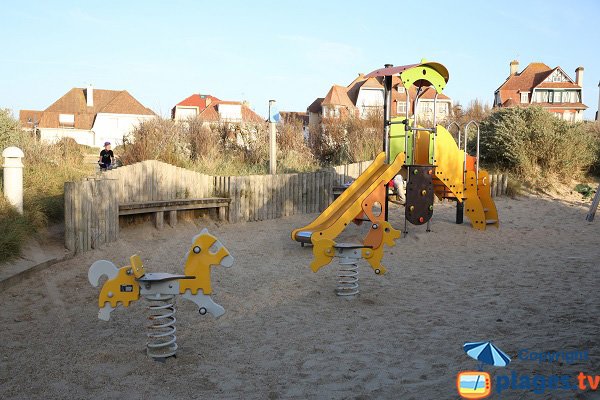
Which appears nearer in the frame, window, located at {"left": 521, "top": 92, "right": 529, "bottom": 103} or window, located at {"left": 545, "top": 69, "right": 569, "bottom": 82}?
window, located at {"left": 545, "top": 69, "right": 569, "bottom": 82}

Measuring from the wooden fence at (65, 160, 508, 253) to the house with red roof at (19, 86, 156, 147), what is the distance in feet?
139

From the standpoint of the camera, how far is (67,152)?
1549 centimetres

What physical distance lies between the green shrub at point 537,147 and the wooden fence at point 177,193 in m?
6.02

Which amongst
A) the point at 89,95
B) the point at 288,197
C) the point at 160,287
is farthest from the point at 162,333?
the point at 89,95

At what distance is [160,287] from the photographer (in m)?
4.62

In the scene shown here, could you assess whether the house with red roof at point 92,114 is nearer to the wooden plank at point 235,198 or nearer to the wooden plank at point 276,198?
the wooden plank at point 276,198

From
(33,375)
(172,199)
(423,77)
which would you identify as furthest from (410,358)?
(172,199)

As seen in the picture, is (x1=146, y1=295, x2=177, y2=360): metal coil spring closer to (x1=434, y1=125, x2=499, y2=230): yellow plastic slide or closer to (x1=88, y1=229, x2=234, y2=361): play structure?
(x1=88, y1=229, x2=234, y2=361): play structure

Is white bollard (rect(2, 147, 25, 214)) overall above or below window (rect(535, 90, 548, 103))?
below

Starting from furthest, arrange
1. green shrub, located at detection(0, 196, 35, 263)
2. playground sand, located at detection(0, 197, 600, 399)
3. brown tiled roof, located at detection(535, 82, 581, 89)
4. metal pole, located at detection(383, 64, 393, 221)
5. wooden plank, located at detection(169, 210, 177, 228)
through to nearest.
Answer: brown tiled roof, located at detection(535, 82, 581, 89) < wooden plank, located at detection(169, 210, 177, 228) < metal pole, located at detection(383, 64, 393, 221) < green shrub, located at detection(0, 196, 35, 263) < playground sand, located at detection(0, 197, 600, 399)

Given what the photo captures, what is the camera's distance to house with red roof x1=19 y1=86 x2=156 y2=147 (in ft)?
178

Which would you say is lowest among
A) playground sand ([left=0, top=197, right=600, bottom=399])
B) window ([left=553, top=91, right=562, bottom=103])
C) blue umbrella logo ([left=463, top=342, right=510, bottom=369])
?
playground sand ([left=0, top=197, right=600, bottom=399])

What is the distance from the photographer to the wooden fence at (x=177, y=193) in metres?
8.23

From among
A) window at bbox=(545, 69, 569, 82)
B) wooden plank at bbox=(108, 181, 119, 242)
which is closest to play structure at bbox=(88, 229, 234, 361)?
wooden plank at bbox=(108, 181, 119, 242)
